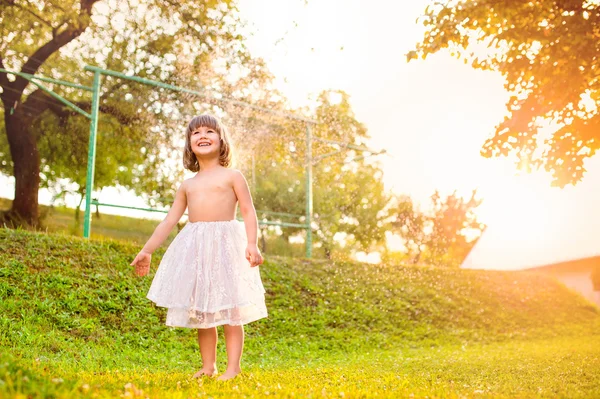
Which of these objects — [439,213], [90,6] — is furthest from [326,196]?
[90,6]

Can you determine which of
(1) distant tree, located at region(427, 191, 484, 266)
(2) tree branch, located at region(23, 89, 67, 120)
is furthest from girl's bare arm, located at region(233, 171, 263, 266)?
(1) distant tree, located at region(427, 191, 484, 266)

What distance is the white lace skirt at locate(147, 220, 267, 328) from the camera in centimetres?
448

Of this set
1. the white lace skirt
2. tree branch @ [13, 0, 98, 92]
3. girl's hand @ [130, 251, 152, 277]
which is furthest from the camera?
tree branch @ [13, 0, 98, 92]

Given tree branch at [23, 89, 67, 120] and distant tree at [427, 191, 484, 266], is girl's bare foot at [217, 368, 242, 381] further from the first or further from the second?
distant tree at [427, 191, 484, 266]

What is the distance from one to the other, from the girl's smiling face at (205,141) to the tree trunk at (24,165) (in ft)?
37.3

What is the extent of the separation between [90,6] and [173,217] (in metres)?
12.0

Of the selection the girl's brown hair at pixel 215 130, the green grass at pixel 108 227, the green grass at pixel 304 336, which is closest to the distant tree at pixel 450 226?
the green grass at pixel 108 227

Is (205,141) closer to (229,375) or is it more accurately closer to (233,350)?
(233,350)

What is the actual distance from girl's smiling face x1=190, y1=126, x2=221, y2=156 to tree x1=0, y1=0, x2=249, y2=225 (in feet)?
29.4

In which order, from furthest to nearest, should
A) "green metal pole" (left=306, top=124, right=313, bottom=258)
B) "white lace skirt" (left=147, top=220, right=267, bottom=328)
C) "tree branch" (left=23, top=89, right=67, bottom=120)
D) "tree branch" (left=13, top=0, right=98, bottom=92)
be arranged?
1. "tree branch" (left=23, top=89, right=67, bottom=120)
2. "tree branch" (left=13, top=0, right=98, bottom=92)
3. "green metal pole" (left=306, top=124, right=313, bottom=258)
4. "white lace skirt" (left=147, top=220, right=267, bottom=328)

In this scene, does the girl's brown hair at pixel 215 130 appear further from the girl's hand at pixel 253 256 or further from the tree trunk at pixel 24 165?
the tree trunk at pixel 24 165

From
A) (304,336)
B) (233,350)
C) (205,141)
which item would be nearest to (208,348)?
(233,350)

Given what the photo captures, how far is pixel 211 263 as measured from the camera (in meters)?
4.58

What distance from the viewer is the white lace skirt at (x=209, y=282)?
14.7ft
